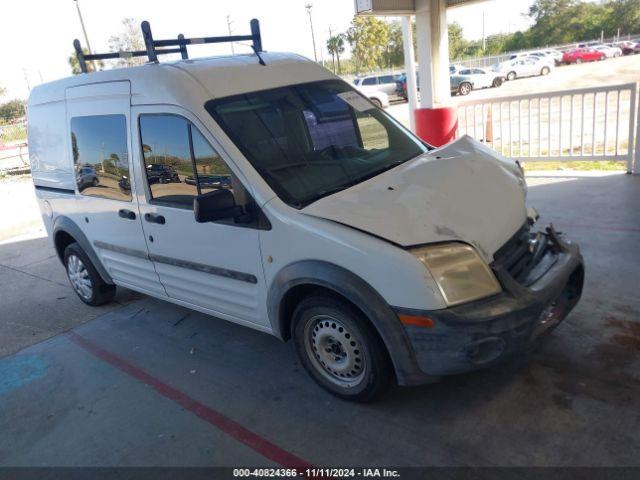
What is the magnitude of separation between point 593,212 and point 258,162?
15.0ft

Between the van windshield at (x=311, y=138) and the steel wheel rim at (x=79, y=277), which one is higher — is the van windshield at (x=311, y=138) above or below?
above

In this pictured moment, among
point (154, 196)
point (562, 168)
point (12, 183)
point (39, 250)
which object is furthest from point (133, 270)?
point (12, 183)

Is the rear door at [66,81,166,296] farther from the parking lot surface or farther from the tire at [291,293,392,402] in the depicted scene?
the tire at [291,293,392,402]

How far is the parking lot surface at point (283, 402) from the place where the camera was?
278cm

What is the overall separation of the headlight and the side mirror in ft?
3.79

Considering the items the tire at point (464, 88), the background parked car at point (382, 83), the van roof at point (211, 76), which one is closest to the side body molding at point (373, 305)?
the van roof at point (211, 76)

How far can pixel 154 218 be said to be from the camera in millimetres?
3865

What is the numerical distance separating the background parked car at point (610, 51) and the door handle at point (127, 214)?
4693cm

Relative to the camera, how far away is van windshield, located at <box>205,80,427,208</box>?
10.7 feet

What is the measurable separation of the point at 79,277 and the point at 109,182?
163 centimetres

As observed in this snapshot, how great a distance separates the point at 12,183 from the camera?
56.6 ft

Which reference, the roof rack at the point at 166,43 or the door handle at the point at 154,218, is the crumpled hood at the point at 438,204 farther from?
the roof rack at the point at 166,43

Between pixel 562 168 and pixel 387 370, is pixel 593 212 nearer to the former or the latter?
pixel 562 168

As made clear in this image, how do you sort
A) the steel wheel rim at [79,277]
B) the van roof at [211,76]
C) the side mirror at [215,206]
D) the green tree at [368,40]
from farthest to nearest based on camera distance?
the green tree at [368,40] → the steel wheel rim at [79,277] → the van roof at [211,76] → the side mirror at [215,206]
